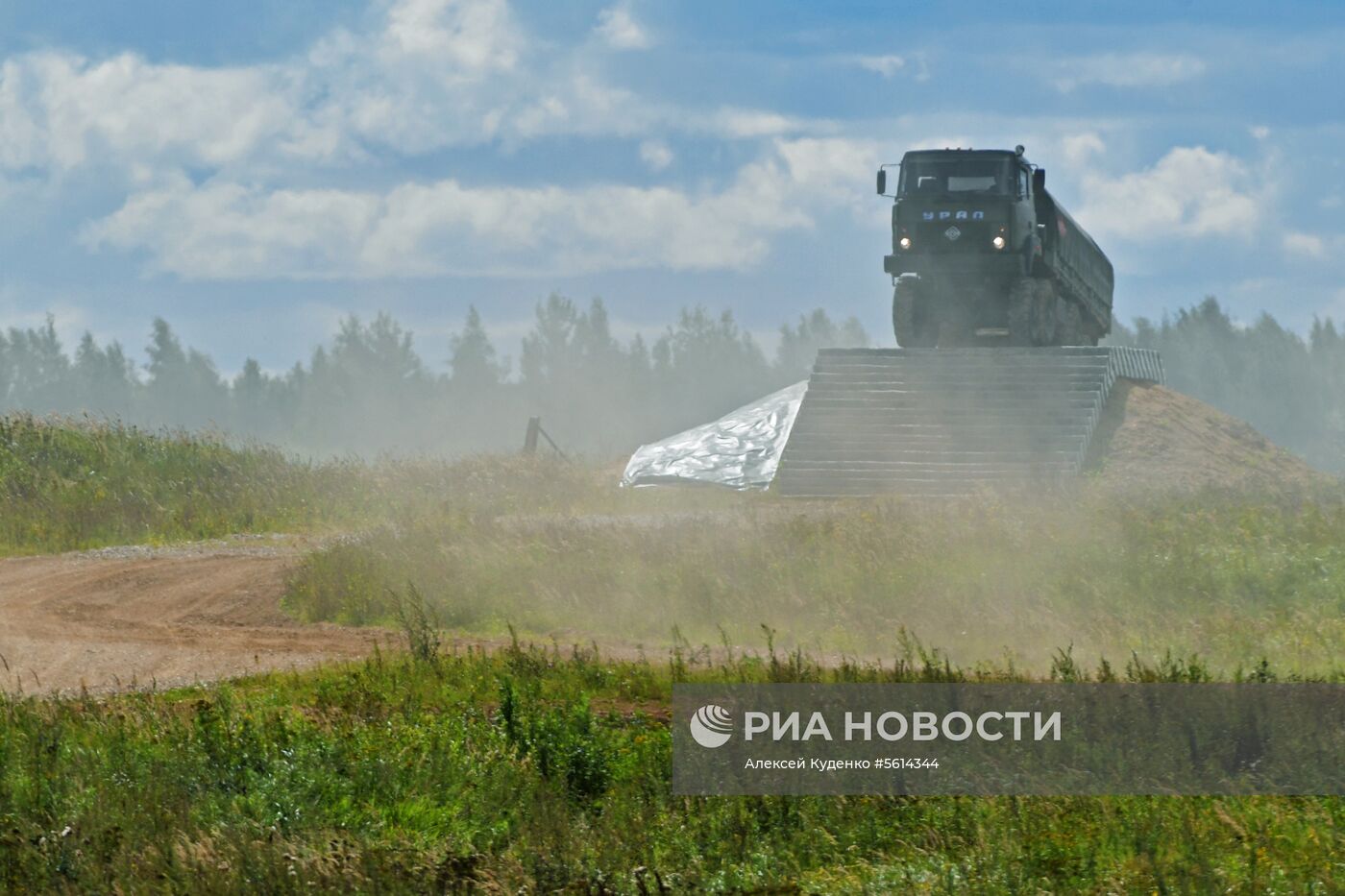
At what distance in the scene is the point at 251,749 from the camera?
338 inches

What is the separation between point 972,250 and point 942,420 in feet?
12.2

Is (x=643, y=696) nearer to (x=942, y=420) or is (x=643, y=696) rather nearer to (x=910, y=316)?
(x=942, y=420)

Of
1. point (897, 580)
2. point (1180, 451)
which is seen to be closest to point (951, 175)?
point (1180, 451)

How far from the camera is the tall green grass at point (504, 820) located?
255 inches

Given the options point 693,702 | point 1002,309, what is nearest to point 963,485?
point 1002,309

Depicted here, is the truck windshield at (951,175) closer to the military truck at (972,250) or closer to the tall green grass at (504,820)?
the military truck at (972,250)

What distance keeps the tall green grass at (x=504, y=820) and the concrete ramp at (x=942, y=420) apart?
47.4 feet

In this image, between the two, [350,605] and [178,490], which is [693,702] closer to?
[350,605]

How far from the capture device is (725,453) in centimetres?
2725

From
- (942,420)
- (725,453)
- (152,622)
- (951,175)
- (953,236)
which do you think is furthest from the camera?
(951,175)

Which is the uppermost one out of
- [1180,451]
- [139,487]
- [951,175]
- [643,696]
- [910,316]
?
[951,175]

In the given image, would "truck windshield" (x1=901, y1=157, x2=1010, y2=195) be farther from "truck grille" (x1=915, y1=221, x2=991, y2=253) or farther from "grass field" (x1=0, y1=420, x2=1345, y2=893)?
"grass field" (x1=0, y1=420, x2=1345, y2=893)

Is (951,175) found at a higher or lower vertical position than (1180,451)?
higher

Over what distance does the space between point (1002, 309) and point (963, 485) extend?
6.67m
